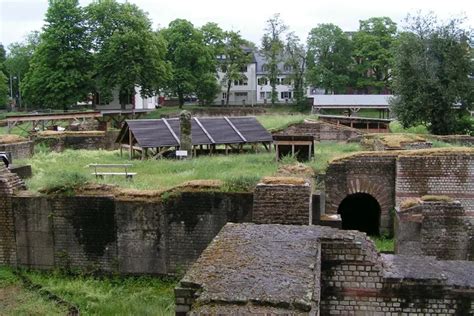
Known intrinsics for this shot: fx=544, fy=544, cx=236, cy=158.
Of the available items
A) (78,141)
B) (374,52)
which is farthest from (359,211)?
(374,52)

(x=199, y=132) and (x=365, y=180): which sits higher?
(x=199, y=132)

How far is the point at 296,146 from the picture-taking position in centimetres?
1928

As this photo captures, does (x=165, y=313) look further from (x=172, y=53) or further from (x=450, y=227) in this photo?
(x=172, y=53)

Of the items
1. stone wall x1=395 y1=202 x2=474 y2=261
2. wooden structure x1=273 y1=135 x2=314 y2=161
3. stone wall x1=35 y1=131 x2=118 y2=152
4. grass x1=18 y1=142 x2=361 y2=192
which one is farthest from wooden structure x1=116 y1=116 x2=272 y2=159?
stone wall x1=395 y1=202 x2=474 y2=261

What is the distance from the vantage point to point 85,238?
11500 mm

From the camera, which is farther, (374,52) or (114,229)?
(374,52)

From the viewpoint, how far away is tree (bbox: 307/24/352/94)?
5581 centimetres

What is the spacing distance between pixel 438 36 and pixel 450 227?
61.1ft

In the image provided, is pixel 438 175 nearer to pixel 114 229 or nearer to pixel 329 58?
pixel 114 229

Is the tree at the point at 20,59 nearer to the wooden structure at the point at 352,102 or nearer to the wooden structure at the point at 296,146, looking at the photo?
the wooden structure at the point at 352,102

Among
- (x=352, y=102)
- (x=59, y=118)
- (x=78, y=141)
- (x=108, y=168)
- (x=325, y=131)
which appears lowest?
(x=108, y=168)

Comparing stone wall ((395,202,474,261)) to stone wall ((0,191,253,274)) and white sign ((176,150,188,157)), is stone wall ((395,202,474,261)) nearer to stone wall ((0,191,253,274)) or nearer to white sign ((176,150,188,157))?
stone wall ((0,191,253,274))

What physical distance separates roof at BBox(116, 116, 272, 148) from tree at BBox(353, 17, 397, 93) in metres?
35.1

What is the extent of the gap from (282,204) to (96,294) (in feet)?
13.1
